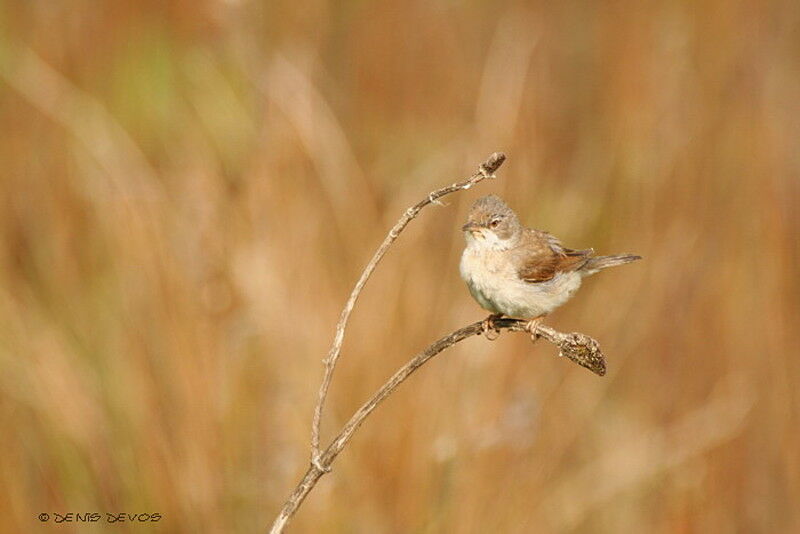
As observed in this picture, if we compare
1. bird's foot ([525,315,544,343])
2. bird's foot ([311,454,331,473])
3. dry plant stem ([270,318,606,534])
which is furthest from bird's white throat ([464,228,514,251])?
bird's foot ([311,454,331,473])

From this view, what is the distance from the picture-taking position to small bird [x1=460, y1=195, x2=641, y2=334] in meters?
2.93

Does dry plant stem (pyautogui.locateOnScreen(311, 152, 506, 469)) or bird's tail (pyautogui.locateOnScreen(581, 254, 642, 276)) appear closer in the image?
dry plant stem (pyautogui.locateOnScreen(311, 152, 506, 469))

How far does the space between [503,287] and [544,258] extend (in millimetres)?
328

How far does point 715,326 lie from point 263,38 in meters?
2.20

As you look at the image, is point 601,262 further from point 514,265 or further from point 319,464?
point 319,464

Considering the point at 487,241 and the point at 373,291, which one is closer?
the point at 487,241

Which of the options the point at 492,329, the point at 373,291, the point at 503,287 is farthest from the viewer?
the point at 373,291

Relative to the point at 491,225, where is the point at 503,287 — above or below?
below

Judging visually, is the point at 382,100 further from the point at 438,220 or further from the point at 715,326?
the point at 715,326

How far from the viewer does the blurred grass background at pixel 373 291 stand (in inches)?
137

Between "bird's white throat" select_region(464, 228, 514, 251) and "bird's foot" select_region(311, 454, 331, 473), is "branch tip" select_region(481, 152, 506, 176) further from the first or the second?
"bird's white throat" select_region(464, 228, 514, 251)

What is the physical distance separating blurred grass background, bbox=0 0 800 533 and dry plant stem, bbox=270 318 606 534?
1816 mm

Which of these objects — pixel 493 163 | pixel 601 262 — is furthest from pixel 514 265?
pixel 493 163

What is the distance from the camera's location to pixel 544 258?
10.5ft
